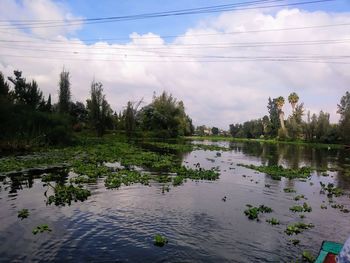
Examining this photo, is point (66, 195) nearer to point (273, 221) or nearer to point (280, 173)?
point (273, 221)

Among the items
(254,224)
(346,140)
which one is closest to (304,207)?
(254,224)

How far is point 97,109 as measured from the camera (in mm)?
69688

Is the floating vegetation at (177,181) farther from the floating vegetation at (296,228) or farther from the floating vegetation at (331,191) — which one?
the floating vegetation at (331,191)

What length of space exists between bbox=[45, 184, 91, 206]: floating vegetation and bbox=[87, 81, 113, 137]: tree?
54207 millimetres

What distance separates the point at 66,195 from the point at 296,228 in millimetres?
9199

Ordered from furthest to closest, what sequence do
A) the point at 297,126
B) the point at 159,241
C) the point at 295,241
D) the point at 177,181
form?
the point at 297,126
the point at 177,181
the point at 295,241
the point at 159,241

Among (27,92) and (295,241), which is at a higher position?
(27,92)

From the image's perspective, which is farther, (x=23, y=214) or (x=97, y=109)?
(x=97, y=109)

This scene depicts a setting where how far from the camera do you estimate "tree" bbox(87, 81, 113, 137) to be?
69.5m

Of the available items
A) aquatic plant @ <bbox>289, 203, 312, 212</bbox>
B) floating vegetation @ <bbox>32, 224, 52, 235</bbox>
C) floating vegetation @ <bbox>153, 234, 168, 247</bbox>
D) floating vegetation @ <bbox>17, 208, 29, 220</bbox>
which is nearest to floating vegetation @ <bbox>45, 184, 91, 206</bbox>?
floating vegetation @ <bbox>17, 208, 29, 220</bbox>

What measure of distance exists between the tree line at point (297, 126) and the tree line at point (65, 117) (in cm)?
4331

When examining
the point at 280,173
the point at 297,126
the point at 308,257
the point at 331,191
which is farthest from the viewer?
the point at 297,126

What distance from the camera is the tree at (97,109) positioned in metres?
69.5

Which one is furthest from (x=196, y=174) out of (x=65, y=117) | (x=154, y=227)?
(x=65, y=117)
